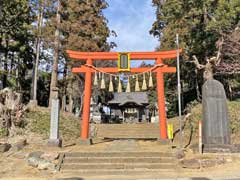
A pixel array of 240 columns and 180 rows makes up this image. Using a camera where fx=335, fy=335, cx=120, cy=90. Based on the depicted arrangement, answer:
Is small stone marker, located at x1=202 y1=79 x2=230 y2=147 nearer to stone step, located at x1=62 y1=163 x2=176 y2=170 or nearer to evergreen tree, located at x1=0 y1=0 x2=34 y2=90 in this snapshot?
stone step, located at x1=62 y1=163 x2=176 y2=170

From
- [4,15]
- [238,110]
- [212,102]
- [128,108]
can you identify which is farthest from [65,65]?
[212,102]

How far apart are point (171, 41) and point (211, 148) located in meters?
13.4

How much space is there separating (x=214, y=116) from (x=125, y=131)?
12570 millimetres

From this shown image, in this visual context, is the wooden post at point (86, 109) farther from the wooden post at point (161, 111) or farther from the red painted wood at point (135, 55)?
the wooden post at point (161, 111)

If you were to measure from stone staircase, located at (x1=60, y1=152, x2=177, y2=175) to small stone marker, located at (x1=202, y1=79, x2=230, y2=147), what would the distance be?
1805mm

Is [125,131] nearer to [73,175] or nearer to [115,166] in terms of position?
[115,166]

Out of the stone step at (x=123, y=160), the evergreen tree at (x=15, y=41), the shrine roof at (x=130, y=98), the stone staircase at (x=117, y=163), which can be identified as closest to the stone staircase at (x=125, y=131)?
the evergreen tree at (x=15, y=41)

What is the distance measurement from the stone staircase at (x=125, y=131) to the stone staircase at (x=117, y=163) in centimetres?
1055

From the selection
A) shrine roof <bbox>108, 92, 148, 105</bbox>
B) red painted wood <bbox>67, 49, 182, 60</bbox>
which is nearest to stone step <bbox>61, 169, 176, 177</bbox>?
red painted wood <bbox>67, 49, 182, 60</bbox>

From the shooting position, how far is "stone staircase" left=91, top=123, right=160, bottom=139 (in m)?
22.8

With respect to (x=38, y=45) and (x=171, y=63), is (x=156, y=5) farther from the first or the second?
(x=38, y=45)

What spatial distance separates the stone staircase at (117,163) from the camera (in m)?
10.5

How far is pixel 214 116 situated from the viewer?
1241 centimetres

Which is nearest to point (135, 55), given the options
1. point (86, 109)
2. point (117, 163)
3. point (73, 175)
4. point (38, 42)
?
point (86, 109)
